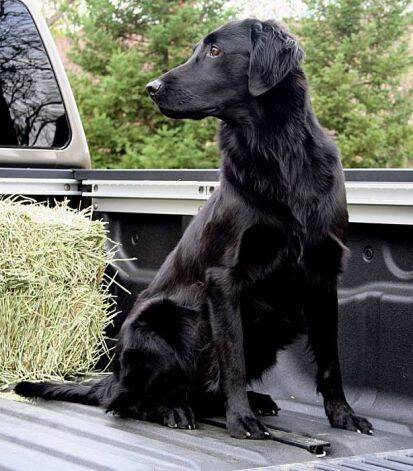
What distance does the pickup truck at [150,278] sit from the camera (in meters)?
2.33

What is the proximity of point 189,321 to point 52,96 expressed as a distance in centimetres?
163

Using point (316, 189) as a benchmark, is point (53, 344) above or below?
below

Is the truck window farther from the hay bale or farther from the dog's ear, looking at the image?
the dog's ear

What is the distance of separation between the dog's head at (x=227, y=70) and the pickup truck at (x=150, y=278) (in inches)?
14.6

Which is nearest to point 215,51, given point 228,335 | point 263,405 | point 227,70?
point 227,70

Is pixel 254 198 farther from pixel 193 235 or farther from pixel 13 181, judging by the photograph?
pixel 13 181

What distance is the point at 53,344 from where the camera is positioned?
3.83 metres

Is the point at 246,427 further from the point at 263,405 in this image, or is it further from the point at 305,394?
→ the point at 305,394

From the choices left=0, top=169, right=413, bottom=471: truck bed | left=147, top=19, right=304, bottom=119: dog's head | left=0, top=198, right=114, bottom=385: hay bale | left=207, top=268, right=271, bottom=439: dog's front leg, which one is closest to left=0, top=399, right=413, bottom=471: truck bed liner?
left=0, top=169, right=413, bottom=471: truck bed

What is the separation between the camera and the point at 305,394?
3.24 m

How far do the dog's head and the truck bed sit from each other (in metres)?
0.35

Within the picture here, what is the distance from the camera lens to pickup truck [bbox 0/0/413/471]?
2.33 m

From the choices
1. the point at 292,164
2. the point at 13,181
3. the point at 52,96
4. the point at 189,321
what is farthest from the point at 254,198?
the point at 52,96

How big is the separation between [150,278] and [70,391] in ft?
2.52
